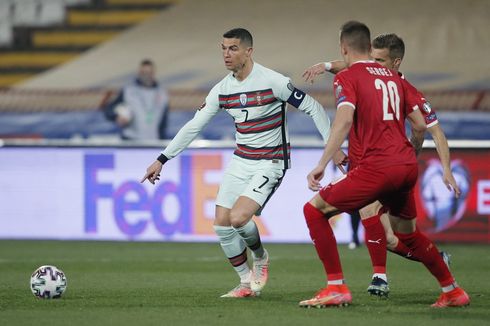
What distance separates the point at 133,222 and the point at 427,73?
28.8 ft

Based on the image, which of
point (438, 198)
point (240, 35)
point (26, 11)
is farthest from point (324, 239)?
point (26, 11)

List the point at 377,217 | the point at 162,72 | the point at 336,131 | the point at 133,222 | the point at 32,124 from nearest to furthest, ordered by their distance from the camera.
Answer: the point at 336,131
the point at 377,217
the point at 133,222
the point at 32,124
the point at 162,72

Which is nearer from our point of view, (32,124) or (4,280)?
(4,280)

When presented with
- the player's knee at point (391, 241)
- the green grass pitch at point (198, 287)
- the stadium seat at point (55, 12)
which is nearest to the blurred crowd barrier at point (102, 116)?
the stadium seat at point (55, 12)

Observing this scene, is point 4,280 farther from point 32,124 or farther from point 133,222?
point 32,124

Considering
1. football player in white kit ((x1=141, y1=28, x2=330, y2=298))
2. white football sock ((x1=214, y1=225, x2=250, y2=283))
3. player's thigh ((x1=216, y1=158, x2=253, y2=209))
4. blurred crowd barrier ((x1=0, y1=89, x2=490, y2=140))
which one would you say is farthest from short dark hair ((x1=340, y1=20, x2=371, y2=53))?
blurred crowd barrier ((x1=0, y1=89, x2=490, y2=140))

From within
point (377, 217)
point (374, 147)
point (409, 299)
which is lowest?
point (409, 299)

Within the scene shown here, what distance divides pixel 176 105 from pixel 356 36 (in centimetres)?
1205

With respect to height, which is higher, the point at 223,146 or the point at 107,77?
the point at 107,77

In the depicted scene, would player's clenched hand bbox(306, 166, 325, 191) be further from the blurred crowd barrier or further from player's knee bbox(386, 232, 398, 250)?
the blurred crowd barrier

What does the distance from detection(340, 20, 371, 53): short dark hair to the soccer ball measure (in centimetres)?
275

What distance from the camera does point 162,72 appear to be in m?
21.5

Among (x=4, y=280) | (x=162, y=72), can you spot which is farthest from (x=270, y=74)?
(x=162, y=72)

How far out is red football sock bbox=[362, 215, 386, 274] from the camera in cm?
797
